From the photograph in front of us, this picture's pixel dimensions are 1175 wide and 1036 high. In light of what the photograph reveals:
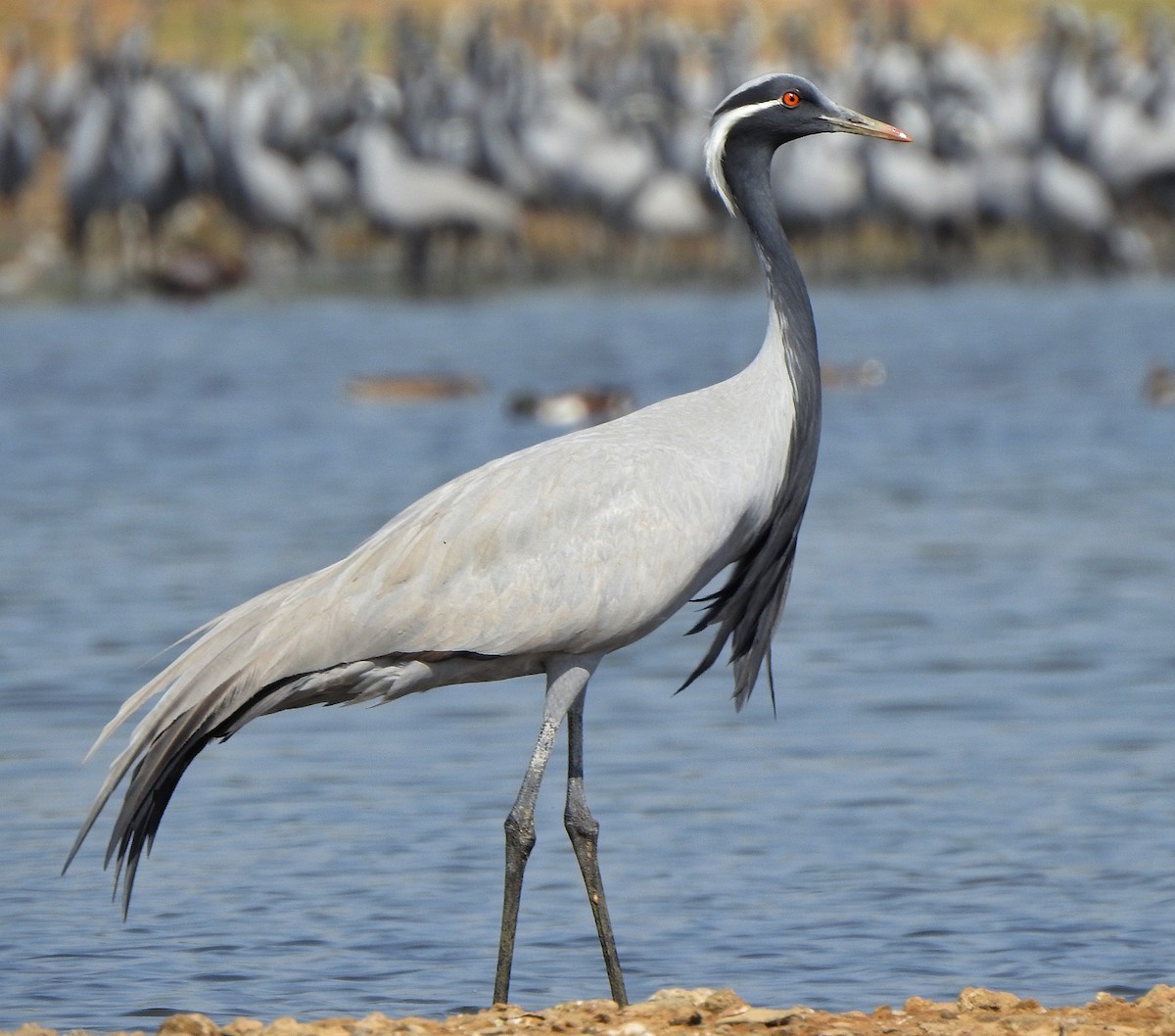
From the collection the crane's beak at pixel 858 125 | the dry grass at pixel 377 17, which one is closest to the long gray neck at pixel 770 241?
the crane's beak at pixel 858 125

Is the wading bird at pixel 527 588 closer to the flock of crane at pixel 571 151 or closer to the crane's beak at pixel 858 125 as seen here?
the crane's beak at pixel 858 125

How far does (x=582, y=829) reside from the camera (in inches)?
239

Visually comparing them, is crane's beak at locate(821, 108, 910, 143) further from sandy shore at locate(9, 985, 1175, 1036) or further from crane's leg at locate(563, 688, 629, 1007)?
sandy shore at locate(9, 985, 1175, 1036)

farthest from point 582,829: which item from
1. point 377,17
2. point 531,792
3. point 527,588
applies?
point 377,17

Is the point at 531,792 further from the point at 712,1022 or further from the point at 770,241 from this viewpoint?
the point at 770,241

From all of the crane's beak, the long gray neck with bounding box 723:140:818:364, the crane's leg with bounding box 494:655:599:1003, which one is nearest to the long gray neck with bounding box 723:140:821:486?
the long gray neck with bounding box 723:140:818:364

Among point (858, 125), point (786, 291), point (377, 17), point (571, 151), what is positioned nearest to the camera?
point (786, 291)

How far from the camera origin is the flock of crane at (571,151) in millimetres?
31016

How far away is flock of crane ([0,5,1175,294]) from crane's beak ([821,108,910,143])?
21981mm

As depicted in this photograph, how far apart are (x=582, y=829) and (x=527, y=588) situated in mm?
600

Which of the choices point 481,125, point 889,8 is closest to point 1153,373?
point 481,125

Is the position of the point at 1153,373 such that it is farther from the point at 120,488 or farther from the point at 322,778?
the point at 322,778

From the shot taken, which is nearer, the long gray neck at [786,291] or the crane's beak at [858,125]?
the long gray neck at [786,291]

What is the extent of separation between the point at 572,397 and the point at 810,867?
9.52 meters
